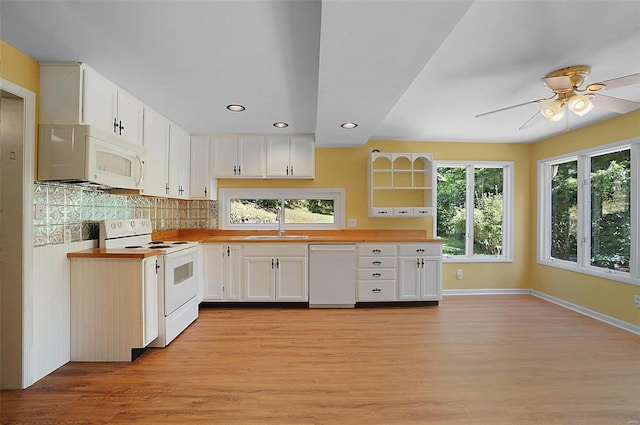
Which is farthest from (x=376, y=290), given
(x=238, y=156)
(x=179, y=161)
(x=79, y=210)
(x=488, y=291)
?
(x=79, y=210)

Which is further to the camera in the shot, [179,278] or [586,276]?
[586,276]

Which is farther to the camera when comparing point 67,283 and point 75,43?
point 67,283

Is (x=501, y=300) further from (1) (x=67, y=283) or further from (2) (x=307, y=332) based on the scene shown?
(1) (x=67, y=283)

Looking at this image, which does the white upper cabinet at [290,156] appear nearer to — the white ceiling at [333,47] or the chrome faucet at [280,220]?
the chrome faucet at [280,220]

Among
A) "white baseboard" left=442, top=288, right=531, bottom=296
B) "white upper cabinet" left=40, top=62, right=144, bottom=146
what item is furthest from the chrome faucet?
"white baseboard" left=442, top=288, right=531, bottom=296

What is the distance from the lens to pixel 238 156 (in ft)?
13.5

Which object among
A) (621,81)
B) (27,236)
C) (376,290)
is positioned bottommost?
(376,290)

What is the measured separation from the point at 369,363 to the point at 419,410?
1.95 feet

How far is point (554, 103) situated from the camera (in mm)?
2359

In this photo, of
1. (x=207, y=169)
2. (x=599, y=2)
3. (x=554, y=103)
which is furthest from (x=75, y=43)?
(x=554, y=103)

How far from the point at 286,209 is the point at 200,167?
Result: 4.13ft

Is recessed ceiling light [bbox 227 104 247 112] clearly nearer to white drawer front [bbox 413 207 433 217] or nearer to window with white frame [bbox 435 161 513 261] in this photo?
white drawer front [bbox 413 207 433 217]

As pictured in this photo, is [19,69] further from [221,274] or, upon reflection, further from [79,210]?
[221,274]

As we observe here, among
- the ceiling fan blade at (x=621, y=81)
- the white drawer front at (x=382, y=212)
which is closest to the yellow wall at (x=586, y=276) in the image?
the ceiling fan blade at (x=621, y=81)
